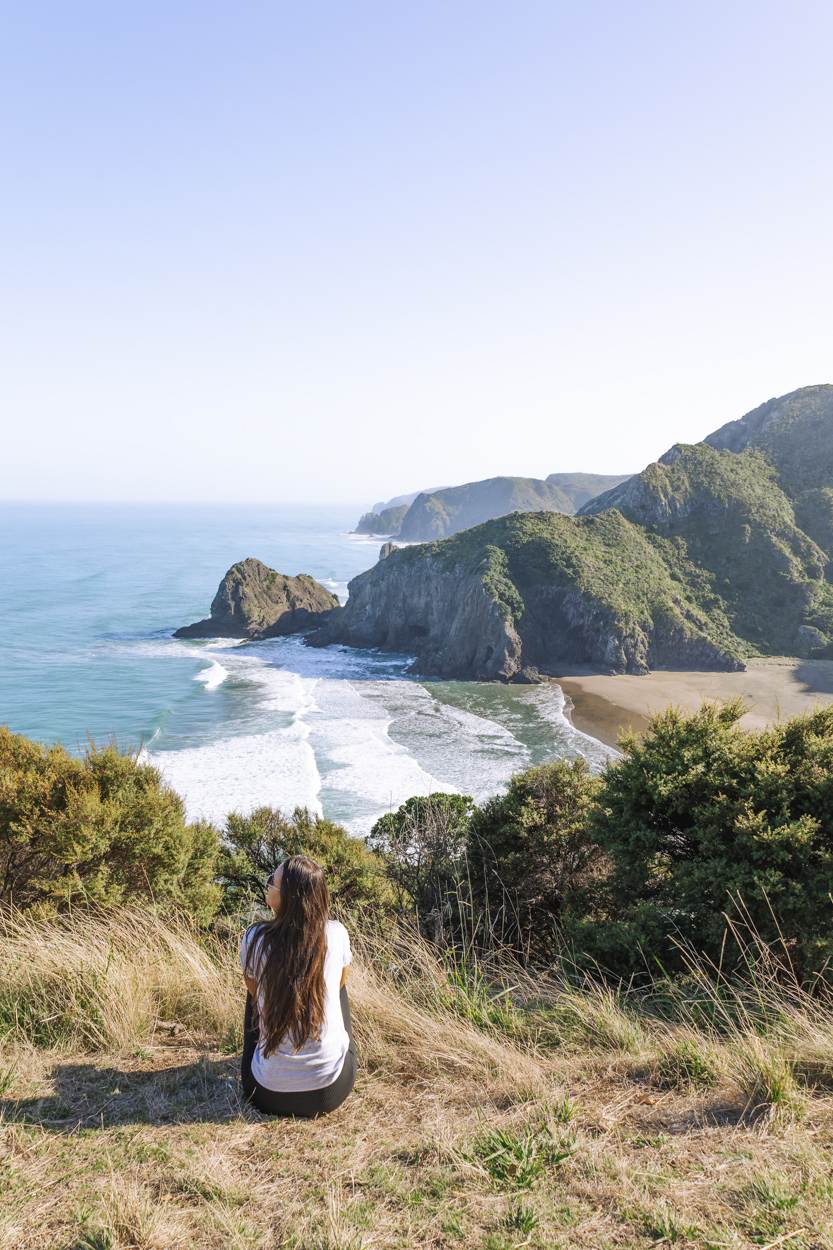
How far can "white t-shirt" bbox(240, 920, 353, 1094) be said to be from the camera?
3.34 meters

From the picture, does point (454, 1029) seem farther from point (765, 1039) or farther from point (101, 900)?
point (101, 900)

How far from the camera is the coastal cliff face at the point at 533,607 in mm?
54062

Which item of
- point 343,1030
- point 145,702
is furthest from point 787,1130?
point 145,702

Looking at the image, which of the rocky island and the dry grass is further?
the rocky island

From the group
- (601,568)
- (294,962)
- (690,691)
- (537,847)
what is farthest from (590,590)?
(294,962)

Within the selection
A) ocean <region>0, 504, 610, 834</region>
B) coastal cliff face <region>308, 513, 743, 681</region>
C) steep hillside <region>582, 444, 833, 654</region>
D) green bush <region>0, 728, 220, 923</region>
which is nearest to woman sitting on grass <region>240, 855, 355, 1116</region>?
green bush <region>0, 728, 220, 923</region>

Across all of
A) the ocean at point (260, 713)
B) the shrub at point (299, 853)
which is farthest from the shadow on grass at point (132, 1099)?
the ocean at point (260, 713)

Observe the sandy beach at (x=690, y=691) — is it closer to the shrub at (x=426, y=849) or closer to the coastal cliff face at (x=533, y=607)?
the coastal cliff face at (x=533, y=607)

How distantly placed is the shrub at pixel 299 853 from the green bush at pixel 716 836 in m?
6.42

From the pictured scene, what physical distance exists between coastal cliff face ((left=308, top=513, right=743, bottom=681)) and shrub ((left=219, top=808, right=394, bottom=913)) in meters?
35.7

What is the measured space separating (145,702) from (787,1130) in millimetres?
41775

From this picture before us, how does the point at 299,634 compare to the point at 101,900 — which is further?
the point at 299,634

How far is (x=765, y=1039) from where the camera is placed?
156 inches

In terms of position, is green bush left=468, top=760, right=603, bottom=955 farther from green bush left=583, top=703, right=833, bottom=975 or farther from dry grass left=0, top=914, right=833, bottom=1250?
dry grass left=0, top=914, right=833, bottom=1250
